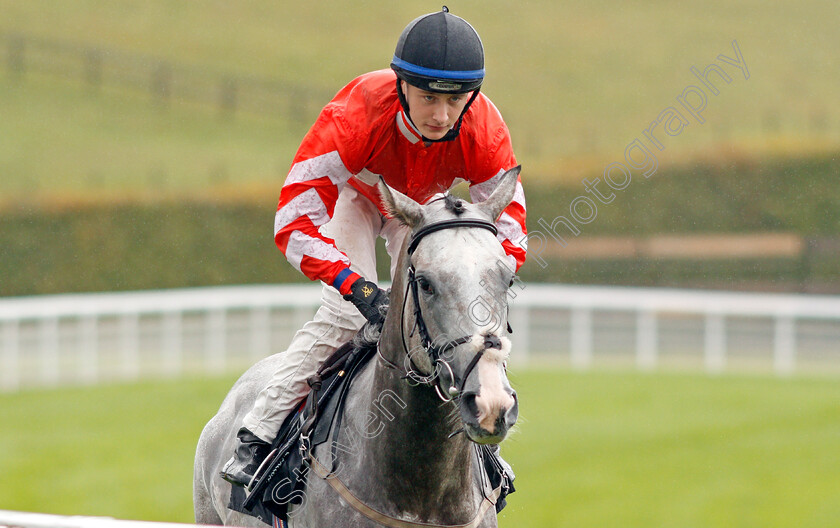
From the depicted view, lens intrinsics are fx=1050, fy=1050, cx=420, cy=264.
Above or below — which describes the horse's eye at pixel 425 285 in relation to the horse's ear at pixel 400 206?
below

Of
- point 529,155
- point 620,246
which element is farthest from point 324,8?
point 620,246

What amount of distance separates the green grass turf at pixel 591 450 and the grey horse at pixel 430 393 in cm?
588

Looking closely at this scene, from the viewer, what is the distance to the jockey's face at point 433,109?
11.3 feet

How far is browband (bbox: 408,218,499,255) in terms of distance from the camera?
120 inches

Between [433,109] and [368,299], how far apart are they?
66cm

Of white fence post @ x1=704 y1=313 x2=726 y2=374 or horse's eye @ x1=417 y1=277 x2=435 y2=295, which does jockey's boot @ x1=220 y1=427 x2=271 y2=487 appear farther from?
white fence post @ x1=704 y1=313 x2=726 y2=374

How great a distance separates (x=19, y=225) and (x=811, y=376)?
1596 cm

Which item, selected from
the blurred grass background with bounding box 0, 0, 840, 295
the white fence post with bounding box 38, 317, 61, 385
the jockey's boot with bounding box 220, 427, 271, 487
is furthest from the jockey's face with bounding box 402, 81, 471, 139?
the blurred grass background with bounding box 0, 0, 840, 295

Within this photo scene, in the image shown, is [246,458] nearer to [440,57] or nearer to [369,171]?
[369,171]

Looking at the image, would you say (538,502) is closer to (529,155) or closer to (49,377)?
(49,377)

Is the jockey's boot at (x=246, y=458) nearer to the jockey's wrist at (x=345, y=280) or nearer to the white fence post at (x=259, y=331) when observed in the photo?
the jockey's wrist at (x=345, y=280)

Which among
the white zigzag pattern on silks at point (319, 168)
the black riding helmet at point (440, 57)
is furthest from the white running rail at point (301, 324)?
the black riding helmet at point (440, 57)

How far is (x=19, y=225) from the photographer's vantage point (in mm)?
22188

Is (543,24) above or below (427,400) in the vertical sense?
above
